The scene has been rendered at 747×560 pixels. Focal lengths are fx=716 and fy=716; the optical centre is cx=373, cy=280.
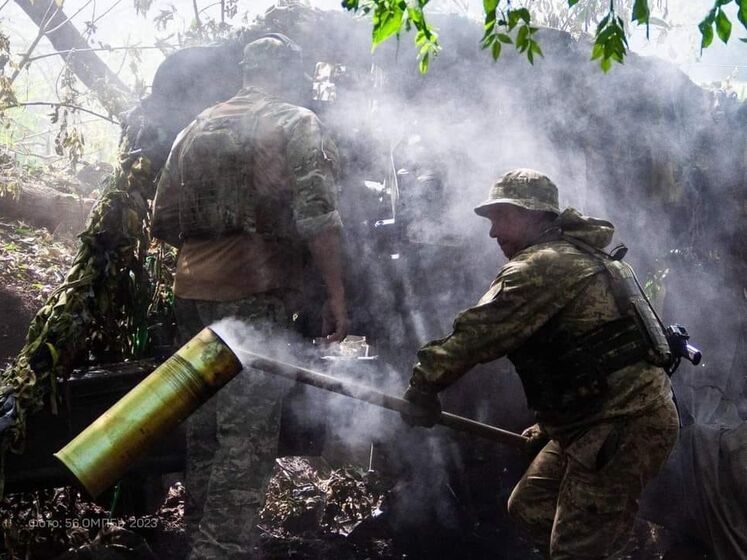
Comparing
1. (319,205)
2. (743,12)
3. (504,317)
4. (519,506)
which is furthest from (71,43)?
(743,12)

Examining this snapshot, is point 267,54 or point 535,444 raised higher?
point 267,54

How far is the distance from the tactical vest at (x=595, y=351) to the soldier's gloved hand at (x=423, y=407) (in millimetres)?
554

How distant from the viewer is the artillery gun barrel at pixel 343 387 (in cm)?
361

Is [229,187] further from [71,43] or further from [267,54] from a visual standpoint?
[71,43]

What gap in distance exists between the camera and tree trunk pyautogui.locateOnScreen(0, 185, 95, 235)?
29.3 ft

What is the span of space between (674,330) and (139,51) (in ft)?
27.6

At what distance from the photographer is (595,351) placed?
3596 millimetres

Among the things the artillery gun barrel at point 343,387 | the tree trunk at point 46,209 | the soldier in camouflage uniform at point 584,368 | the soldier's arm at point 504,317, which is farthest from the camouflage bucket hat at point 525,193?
the tree trunk at point 46,209

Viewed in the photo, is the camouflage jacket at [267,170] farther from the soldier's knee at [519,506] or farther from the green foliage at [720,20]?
the green foliage at [720,20]

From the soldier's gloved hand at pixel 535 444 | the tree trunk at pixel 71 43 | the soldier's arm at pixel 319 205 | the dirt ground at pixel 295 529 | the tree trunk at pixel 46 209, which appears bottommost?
the dirt ground at pixel 295 529

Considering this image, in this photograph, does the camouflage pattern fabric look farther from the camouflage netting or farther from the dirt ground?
the camouflage netting

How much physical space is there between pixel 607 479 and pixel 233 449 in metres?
2.03

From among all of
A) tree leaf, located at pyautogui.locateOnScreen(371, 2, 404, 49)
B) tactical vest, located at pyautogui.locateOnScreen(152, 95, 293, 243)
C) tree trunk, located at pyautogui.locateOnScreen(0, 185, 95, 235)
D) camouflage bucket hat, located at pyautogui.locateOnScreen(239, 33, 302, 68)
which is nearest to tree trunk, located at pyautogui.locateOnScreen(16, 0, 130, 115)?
tree trunk, located at pyautogui.locateOnScreen(0, 185, 95, 235)

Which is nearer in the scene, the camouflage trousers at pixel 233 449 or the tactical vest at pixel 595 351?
the tactical vest at pixel 595 351
